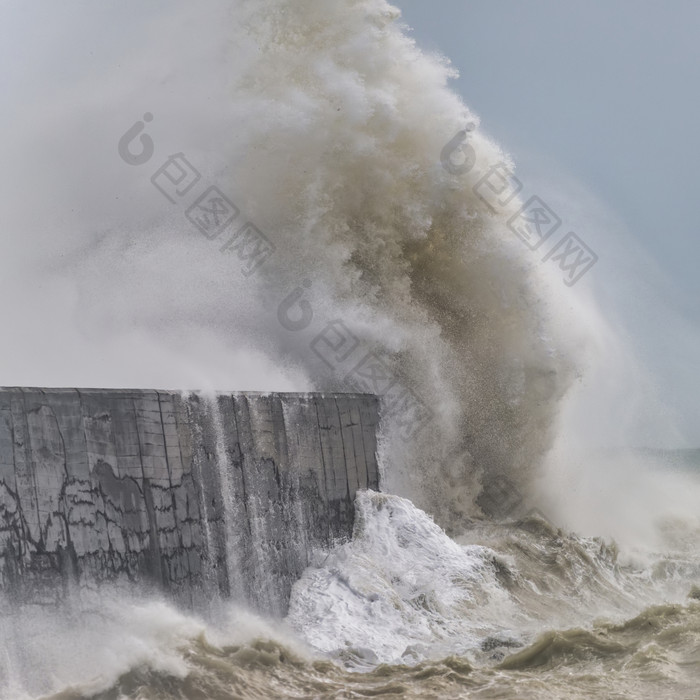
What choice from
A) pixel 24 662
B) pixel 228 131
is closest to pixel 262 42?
pixel 228 131

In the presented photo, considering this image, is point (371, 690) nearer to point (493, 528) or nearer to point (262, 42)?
point (493, 528)

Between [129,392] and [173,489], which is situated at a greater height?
[129,392]

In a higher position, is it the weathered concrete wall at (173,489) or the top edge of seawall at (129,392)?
the top edge of seawall at (129,392)

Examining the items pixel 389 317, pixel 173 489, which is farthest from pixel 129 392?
pixel 389 317

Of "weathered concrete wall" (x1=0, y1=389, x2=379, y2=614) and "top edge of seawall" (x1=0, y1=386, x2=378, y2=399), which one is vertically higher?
"top edge of seawall" (x1=0, y1=386, x2=378, y2=399)

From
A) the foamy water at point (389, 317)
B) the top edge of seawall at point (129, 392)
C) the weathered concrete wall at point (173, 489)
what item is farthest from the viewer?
the foamy water at point (389, 317)

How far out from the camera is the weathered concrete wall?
229 inches

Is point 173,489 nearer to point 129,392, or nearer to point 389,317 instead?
point 129,392

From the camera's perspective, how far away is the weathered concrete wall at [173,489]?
581 centimetres

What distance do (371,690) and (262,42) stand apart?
8.60 meters

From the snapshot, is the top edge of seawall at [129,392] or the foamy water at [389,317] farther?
the foamy water at [389,317]

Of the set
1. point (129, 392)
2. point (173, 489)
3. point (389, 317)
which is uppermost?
point (389, 317)

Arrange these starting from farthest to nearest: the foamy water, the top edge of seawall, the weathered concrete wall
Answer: the foamy water
the top edge of seawall
the weathered concrete wall

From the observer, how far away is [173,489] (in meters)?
6.86
